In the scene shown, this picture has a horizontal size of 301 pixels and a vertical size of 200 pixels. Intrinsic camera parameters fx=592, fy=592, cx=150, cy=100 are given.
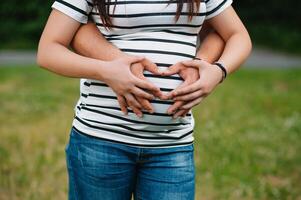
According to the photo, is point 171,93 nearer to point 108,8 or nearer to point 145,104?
point 145,104

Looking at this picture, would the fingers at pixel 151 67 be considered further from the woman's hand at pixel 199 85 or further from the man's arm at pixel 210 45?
the man's arm at pixel 210 45

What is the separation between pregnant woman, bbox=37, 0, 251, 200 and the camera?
72.7 inches

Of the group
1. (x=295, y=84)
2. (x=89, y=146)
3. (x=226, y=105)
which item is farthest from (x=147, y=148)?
(x=295, y=84)

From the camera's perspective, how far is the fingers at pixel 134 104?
182cm

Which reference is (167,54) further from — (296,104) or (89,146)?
(296,104)

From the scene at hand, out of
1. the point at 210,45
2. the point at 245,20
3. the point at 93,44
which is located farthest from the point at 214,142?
the point at 245,20

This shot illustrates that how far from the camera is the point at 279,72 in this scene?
10898 millimetres

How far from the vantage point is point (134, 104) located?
6.02ft

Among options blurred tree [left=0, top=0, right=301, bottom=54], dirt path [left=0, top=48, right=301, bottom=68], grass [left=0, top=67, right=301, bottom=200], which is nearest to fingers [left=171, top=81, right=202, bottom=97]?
grass [left=0, top=67, right=301, bottom=200]

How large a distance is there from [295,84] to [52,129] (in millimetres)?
4987

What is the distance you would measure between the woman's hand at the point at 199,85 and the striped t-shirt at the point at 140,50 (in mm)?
51

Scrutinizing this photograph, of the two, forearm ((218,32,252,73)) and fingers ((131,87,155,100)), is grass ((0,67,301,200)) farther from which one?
fingers ((131,87,155,100))

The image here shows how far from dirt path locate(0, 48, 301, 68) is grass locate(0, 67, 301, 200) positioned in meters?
4.06

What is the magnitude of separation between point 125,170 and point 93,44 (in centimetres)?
43
